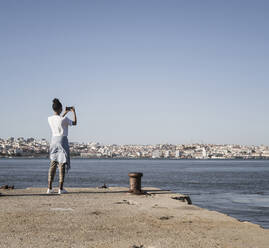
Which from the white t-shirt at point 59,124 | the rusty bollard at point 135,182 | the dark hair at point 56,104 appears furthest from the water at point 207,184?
the dark hair at point 56,104

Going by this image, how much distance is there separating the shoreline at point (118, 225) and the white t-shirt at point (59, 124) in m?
1.58

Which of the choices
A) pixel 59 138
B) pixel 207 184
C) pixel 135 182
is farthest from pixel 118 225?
pixel 207 184

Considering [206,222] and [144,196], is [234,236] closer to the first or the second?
[206,222]

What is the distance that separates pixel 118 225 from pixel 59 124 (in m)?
4.09

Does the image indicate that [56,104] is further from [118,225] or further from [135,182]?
[118,225]

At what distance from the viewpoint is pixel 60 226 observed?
5918mm

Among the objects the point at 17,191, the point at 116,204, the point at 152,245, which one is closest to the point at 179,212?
the point at 116,204

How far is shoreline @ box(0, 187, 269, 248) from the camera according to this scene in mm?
5012

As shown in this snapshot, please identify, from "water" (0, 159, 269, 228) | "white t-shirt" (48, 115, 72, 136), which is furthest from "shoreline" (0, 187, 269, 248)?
"water" (0, 159, 269, 228)

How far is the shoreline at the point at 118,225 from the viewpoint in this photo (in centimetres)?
501

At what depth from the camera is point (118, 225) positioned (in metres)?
6.06

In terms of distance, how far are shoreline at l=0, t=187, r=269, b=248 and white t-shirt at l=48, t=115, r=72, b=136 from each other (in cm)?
158

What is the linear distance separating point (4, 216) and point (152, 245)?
9.26 feet

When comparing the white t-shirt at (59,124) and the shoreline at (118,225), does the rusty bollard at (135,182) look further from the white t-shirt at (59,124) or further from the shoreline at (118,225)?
the white t-shirt at (59,124)
